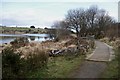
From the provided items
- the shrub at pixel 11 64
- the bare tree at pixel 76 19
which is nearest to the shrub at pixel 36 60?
the shrub at pixel 11 64

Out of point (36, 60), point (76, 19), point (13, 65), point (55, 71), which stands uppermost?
point (76, 19)

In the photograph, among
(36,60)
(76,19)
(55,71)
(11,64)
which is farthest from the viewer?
(76,19)

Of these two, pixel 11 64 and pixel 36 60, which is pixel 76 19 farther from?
pixel 11 64

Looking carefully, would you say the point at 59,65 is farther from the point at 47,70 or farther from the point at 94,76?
the point at 94,76

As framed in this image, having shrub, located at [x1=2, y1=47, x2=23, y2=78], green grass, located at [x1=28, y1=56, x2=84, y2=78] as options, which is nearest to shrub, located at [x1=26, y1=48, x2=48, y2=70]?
green grass, located at [x1=28, y1=56, x2=84, y2=78]

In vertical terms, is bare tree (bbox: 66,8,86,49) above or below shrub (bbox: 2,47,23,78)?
above

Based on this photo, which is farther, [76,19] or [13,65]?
Answer: [76,19]

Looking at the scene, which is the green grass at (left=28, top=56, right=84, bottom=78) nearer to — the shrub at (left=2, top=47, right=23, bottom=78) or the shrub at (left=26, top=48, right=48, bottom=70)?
the shrub at (left=26, top=48, right=48, bottom=70)

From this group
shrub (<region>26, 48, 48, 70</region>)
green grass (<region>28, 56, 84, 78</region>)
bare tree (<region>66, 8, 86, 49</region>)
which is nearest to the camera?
green grass (<region>28, 56, 84, 78</region>)

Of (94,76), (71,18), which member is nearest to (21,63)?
(94,76)

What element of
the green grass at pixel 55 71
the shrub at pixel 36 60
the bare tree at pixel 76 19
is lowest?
the green grass at pixel 55 71

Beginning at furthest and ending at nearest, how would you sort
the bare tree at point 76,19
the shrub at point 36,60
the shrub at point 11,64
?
the bare tree at point 76,19, the shrub at point 36,60, the shrub at point 11,64

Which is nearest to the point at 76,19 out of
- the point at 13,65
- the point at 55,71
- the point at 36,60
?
the point at 36,60

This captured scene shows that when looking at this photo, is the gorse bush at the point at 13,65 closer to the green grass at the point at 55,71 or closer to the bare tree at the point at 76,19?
the green grass at the point at 55,71
